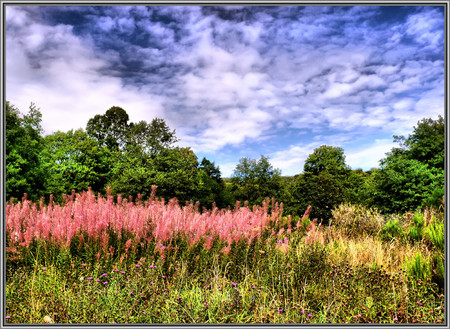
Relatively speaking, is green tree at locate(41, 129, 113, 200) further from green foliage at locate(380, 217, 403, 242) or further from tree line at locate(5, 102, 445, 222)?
green foliage at locate(380, 217, 403, 242)

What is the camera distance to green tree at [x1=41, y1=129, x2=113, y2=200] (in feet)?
70.5

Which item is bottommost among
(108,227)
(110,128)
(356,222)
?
(356,222)

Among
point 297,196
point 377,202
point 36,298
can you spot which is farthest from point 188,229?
point 377,202

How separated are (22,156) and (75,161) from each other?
7481 mm

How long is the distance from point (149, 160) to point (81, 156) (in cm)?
1336

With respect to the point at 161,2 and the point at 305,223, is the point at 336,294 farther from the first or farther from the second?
the point at 305,223

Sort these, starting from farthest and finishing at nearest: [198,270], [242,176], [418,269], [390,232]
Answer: [242,176]
[390,232]
[198,270]
[418,269]

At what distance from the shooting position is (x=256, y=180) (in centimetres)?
1731

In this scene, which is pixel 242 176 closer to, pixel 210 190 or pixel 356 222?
pixel 210 190

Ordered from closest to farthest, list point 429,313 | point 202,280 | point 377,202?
point 429,313
point 202,280
point 377,202

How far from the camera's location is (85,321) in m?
2.51

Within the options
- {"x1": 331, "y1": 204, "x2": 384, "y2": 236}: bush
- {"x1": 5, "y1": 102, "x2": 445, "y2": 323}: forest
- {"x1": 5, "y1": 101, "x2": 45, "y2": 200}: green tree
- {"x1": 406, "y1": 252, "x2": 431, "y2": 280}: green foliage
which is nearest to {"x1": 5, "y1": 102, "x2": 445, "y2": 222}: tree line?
{"x1": 5, "y1": 101, "x2": 45, "y2": 200}: green tree

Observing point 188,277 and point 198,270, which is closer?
point 188,277

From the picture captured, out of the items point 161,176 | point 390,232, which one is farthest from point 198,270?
point 161,176
